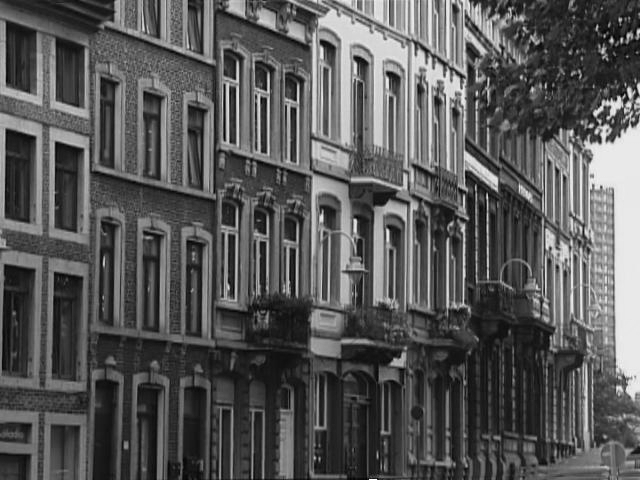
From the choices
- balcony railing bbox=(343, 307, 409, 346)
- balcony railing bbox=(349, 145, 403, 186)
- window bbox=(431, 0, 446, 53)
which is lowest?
balcony railing bbox=(343, 307, 409, 346)

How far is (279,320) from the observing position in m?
55.8

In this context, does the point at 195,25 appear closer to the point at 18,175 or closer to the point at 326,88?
the point at 326,88

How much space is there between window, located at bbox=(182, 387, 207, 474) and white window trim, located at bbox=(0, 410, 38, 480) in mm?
6530

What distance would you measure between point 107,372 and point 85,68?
6.60m

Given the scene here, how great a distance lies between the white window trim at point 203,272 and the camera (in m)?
53.1

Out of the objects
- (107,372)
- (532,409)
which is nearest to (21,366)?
(107,372)

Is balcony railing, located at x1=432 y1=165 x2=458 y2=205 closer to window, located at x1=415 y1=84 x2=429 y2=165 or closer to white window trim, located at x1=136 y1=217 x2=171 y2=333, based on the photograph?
window, located at x1=415 y1=84 x2=429 y2=165

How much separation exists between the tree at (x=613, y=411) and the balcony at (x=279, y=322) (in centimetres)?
7566

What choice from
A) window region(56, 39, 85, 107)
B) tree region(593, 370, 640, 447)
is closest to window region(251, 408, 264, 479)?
window region(56, 39, 85, 107)

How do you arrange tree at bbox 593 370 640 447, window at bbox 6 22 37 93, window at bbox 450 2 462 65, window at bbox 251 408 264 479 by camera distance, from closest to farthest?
window at bbox 6 22 37 93 < window at bbox 251 408 264 479 < window at bbox 450 2 462 65 < tree at bbox 593 370 640 447

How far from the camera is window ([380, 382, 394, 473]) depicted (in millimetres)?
64625

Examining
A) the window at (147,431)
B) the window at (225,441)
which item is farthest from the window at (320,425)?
the window at (147,431)

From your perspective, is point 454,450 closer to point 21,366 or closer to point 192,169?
point 192,169

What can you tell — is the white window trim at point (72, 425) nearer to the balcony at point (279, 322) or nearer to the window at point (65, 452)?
the window at point (65, 452)
